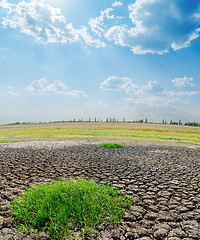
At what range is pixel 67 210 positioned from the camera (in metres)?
3.52

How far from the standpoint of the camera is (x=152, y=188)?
550 centimetres

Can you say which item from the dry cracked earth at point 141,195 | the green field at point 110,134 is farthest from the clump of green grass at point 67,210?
the green field at point 110,134

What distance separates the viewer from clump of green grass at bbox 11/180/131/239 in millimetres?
3217

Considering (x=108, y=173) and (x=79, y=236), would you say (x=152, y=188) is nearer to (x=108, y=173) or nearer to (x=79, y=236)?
(x=108, y=173)

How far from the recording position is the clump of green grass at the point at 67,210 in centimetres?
322

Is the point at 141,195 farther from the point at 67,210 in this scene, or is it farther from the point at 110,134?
the point at 110,134

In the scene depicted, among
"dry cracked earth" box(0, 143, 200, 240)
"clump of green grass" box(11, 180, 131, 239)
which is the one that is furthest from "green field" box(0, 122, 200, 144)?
"clump of green grass" box(11, 180, 131, 239)

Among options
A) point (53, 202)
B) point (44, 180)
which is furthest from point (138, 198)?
point (44, 180)

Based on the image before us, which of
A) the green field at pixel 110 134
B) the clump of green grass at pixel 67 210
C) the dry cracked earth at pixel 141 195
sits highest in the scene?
the clump of green grass at pixel 67 210

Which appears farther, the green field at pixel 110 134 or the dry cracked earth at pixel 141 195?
the green field at pixel 110 134

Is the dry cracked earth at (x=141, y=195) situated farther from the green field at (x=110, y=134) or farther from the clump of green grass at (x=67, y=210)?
the green field at (x=110, y=134)

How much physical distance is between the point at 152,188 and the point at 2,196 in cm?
460

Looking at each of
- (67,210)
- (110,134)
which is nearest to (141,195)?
(67,210)

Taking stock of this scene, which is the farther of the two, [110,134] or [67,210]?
[110,134]
